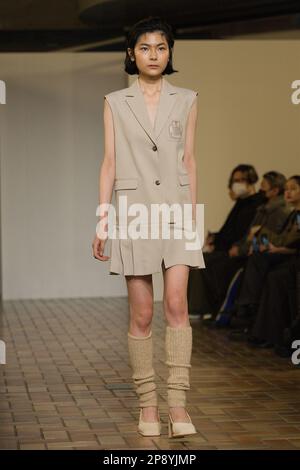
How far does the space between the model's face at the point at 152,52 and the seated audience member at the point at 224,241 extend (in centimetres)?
360

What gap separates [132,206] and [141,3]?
4.97 meters

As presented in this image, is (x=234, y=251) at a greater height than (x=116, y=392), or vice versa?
(x=234, y=251)

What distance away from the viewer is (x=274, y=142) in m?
8.45

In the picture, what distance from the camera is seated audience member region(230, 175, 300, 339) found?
6180 mm

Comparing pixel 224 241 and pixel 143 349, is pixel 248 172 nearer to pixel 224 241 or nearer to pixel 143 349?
pixel 224 241


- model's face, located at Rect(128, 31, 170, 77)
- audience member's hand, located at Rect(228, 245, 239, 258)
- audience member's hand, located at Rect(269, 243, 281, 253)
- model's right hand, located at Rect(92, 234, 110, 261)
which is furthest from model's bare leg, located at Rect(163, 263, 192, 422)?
audience member's hand, located at Rect(228, 245, 239, 258)

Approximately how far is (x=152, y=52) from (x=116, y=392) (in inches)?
68.1

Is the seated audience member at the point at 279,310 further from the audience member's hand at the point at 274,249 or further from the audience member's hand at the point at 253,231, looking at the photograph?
the audience member's hand at the point at 253,231

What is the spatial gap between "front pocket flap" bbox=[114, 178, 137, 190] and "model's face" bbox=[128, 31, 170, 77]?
387 millimetres

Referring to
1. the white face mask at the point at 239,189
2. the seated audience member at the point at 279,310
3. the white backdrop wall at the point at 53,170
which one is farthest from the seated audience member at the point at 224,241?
the white backdrop wall at the point at 53,170

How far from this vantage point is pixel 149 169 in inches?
141

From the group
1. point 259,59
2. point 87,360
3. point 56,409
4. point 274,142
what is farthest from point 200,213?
point 56,409

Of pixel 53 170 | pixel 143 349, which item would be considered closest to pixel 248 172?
pixel 53 170

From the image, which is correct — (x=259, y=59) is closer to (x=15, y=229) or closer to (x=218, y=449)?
(x=15, y=229)
